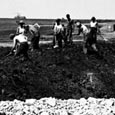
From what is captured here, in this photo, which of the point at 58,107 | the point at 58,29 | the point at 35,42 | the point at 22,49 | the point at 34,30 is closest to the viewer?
the point at 58,107

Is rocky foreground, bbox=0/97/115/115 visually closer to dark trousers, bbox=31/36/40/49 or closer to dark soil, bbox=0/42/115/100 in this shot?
dark soil, bbox=0/42/115/100

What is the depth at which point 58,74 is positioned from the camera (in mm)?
21562

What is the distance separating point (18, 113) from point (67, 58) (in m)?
9.04

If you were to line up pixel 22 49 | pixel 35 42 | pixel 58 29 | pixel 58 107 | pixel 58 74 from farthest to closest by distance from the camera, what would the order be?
1. pixel 58 29
2. pixel 35 42
3. pixel 58 74
4. pixel 22 49
5. pixel 58 107

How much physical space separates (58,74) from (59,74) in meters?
0.07

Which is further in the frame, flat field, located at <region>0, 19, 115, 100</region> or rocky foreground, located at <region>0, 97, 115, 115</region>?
flat field, located at <region>0, 19, 115, 100</region>

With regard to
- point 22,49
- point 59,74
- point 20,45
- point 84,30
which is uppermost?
point 84,30

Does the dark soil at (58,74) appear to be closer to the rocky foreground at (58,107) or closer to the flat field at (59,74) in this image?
the flat field at (59,74)

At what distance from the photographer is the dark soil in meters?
19.0

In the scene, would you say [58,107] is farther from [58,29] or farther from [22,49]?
[58,29]

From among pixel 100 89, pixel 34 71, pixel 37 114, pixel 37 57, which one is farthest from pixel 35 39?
pixel 37 114

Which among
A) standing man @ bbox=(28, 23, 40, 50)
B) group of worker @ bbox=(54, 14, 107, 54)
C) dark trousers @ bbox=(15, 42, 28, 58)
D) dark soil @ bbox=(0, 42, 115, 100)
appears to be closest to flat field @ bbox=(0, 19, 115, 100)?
dark soil @ bbox=(0, 42, 115, 100)

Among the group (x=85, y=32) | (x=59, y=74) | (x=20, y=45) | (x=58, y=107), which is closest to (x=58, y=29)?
(x=85, y=32)

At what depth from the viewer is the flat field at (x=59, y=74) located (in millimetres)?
19016
